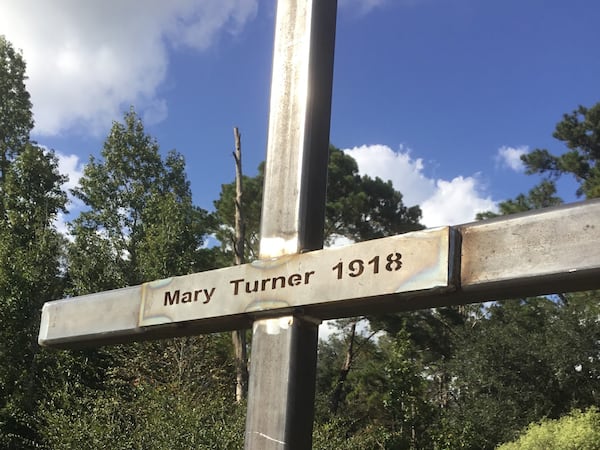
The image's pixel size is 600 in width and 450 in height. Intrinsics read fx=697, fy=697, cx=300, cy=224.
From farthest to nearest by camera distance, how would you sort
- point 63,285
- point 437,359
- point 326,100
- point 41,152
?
point 437,359 → point 41,152 → point 63,285 → point 326,100

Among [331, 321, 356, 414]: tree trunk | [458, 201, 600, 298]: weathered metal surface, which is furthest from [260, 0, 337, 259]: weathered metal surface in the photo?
[331, 321, 356, 414]: tree trunk

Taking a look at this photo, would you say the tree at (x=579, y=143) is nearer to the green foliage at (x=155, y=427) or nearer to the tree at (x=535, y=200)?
the tree at (x=535, y=200)

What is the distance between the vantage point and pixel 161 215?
68.0 ft

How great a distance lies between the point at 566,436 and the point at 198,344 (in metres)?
8.64

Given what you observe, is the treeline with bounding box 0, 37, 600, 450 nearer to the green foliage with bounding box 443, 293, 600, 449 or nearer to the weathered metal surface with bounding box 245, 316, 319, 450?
the green foliage with bounding box 443, 293, 600, 449

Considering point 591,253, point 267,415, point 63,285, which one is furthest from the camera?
point 63,285

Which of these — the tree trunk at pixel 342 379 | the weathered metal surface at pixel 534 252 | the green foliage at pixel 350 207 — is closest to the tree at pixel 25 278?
the green foliage at pixel 350 207

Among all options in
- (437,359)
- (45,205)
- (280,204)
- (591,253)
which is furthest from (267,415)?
(437,359)

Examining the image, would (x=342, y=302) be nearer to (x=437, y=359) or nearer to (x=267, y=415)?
(x=267, y=415)

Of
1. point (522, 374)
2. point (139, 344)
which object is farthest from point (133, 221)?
point (522, 374)

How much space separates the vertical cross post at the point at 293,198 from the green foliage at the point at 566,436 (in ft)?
48.8

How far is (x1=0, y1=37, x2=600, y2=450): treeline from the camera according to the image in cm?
1345

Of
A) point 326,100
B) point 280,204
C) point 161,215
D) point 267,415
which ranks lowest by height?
point 267,415

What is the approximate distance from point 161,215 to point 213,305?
19.4 meters
